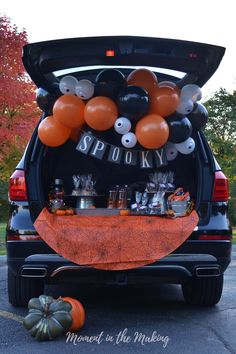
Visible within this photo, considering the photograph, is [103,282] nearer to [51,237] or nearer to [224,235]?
[51,237]

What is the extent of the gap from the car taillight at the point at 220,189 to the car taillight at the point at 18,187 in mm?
1577

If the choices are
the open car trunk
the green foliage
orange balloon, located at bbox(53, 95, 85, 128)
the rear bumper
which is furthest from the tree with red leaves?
the green foliage

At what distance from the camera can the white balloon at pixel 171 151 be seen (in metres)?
4.29

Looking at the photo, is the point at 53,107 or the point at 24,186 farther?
the point at 53,107

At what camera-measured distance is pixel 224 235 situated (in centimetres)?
389

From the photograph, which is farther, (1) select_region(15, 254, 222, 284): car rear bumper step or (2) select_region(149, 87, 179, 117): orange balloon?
(2) select_region(149, 87, 179, 117): orange balloon

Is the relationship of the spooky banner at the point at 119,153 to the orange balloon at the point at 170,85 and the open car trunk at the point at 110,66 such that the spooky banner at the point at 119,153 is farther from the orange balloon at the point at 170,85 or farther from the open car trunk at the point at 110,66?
the orange balloon at the point at 170,85

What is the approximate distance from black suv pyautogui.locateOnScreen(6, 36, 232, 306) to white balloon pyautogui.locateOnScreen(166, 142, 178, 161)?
20 centimetres

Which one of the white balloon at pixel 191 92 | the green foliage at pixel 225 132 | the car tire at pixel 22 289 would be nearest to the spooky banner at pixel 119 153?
the white balloon at pixel 191 92

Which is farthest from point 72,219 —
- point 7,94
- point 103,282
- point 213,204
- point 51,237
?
point 7,94

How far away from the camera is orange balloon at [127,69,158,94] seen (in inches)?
163

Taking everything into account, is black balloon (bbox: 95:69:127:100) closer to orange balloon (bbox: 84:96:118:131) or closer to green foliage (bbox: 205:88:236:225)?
orange balloon (bbox: 84:96:118:131)

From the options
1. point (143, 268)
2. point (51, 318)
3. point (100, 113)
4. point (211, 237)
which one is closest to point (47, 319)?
point (51, 318)

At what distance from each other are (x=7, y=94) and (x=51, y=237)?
732 cm
